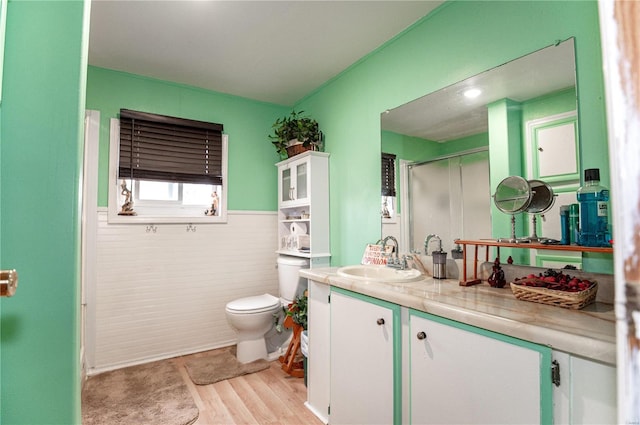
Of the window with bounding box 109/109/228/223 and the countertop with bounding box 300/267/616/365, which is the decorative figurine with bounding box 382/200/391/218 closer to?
the countertop with bounding box 300/267/616/365

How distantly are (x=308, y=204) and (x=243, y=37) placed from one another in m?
1.35

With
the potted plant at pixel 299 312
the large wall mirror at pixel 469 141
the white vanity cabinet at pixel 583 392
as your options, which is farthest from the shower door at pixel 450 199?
the potted plant at pixel 299 312

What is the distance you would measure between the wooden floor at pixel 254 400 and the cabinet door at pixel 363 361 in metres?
0.34

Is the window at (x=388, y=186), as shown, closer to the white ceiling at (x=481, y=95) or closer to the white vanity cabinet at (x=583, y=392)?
the white ceiling at (x=481, y=95)

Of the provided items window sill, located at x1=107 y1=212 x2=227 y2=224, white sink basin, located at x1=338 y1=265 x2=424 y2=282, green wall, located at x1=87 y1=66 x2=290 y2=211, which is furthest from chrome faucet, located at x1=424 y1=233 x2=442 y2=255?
window sill, located at x1=107 y1=212 x2=227 y2=224

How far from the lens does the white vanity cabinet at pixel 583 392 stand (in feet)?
2.58

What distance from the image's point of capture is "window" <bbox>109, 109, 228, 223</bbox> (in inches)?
103

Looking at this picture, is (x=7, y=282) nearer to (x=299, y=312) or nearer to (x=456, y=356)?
(x=456, y=356)

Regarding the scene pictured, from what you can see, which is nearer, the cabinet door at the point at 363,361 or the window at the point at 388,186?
the cabinet door at the point at 363,361

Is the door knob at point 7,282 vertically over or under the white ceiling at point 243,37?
under

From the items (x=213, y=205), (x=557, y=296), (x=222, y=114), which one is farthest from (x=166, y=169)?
(x=557, y=296)

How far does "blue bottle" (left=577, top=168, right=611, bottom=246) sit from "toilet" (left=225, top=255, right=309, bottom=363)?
6.38 feet

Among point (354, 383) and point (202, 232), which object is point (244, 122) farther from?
point (354, 383)

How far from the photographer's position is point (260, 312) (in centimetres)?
257
